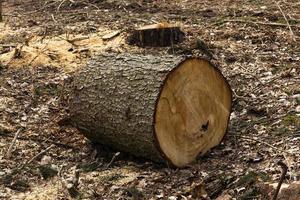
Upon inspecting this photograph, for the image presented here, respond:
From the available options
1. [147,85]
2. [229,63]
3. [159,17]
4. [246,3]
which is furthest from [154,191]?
[246,3]

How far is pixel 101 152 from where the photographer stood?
17.8 feet

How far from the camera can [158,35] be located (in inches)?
312

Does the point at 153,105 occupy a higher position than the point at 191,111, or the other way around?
the point at 153,105

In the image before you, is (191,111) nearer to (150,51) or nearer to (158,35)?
(150,51)

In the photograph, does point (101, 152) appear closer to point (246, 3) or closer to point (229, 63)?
point (229, 63)

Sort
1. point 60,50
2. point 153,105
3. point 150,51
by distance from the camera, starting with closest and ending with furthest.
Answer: point 153,105 → point 150,51 → point 60,50

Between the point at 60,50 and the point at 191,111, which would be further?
the point at 60,50

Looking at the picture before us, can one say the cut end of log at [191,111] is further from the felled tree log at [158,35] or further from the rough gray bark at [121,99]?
the felled tree log at [158,35]

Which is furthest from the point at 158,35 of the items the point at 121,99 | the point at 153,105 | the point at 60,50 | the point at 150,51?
the point at 153,105

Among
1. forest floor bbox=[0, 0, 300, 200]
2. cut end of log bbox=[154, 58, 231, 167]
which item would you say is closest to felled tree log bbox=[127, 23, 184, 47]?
forest floor bbox=[0, 0, 300, 200]

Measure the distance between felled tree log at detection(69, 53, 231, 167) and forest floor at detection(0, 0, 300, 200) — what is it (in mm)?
192

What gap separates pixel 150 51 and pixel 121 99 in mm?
2955

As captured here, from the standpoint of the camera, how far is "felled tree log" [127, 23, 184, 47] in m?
7.84

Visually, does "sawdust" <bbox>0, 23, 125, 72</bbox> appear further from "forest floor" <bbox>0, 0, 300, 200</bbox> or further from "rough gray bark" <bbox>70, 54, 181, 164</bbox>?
"rough gray bark" <bbox>70, 54, 181, 164</bbox>
